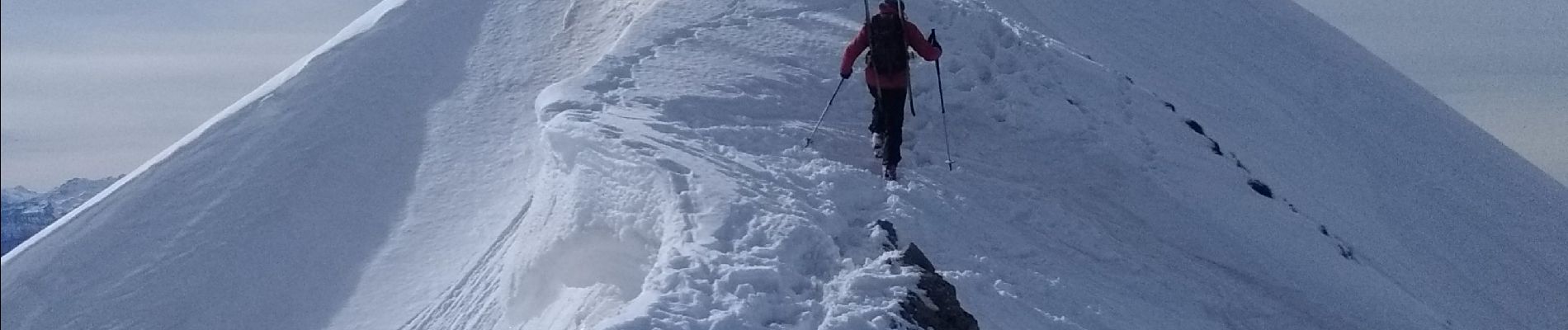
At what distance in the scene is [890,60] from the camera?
35.3 feet

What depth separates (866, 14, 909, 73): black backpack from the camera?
10688 mm

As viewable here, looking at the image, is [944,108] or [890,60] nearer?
[890,60]

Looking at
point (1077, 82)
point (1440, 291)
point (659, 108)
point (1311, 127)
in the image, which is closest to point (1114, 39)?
point (1311, 127)

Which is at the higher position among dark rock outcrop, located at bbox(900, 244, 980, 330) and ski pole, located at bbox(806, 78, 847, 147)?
ski pole, located at bbox(806, 78, 847, 147)

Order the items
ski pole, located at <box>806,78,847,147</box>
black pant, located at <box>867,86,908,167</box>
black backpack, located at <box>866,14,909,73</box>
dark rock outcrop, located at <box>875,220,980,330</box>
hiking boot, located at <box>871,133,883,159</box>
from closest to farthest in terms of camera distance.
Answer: dark rock outcrop, located at <box>875,220,980,330</box>
black backpack, located at <box>866,14,909,73</box>
black pant, located at <box>867,86,908,167</box>
hiking boot, located at <box>871,133,883,159</box>
ski pole, located at <box>806,78,847,147</box>

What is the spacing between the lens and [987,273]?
31.3ft

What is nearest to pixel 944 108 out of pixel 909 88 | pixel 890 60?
pixel 909 88

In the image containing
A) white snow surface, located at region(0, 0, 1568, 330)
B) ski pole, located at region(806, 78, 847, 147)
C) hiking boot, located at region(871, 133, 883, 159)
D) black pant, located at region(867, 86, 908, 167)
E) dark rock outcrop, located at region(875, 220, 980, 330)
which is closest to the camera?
dark rock outcrop, located at region(875, 220, 980, 330)

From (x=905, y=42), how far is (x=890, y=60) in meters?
0.20

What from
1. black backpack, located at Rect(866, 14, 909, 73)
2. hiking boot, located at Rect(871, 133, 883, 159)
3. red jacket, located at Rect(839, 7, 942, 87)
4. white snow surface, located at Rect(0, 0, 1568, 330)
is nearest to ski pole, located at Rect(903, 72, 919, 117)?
red jacket, located at Rect(839, 7, 942, 87)

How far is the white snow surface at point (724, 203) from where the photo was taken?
30.2 feet

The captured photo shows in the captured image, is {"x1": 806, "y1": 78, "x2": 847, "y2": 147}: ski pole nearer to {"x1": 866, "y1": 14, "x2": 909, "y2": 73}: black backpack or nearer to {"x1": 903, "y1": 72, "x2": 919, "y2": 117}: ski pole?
{"x1": 903, "y1": 72, "x2": 919, "y2": 117}: ski pole

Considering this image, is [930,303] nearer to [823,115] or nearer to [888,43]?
[888,43]

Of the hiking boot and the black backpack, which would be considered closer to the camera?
the black backpack
